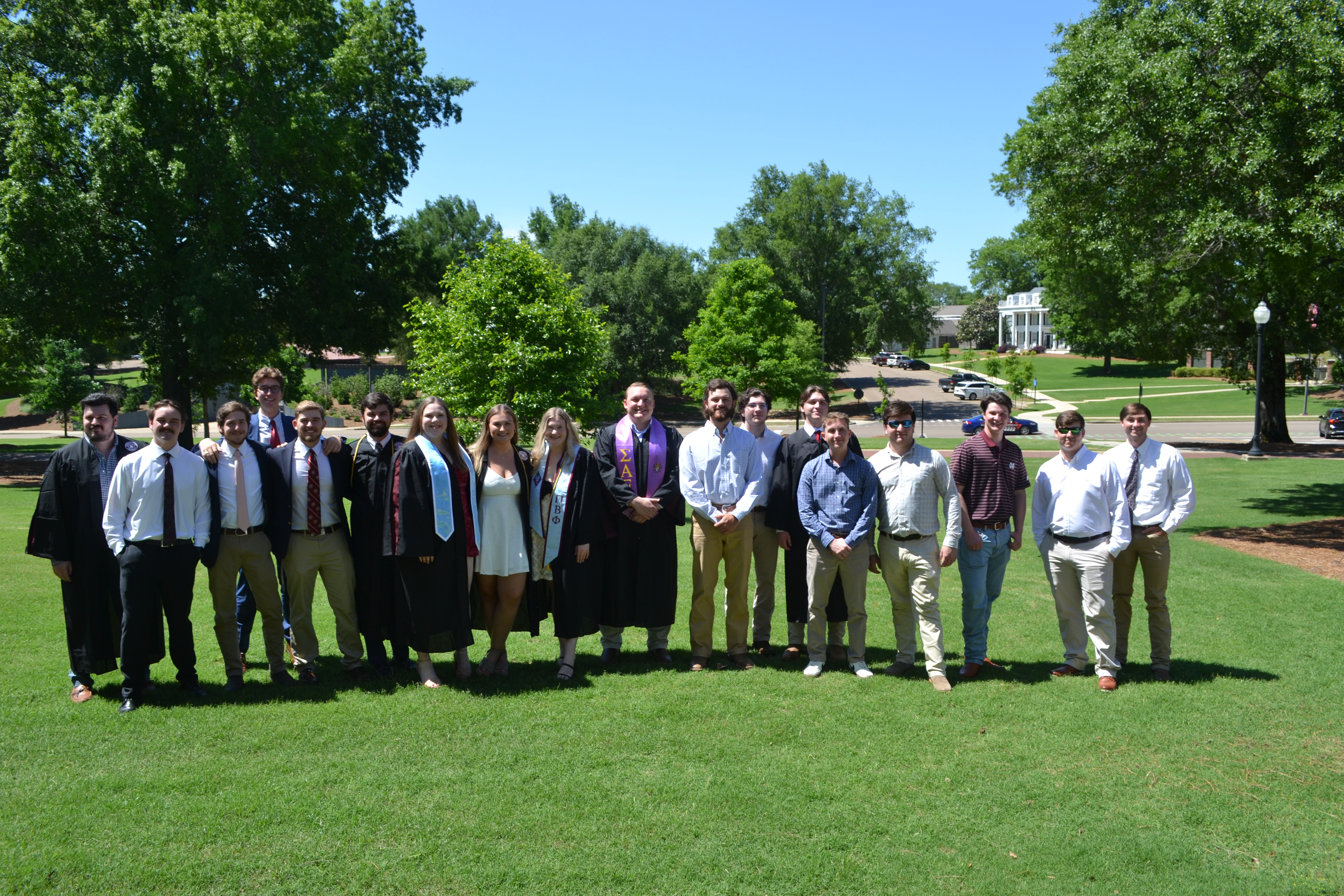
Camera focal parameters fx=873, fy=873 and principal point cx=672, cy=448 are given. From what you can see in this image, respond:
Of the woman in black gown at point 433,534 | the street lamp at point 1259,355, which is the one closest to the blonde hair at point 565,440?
the woman in black gown at point 433,534

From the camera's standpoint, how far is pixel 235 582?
6301mm

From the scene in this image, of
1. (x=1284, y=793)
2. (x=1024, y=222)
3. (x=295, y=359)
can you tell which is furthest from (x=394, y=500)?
(x=295, y=359)

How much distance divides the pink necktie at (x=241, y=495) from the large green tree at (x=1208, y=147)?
41.5 ft

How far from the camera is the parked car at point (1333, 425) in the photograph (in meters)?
32.8

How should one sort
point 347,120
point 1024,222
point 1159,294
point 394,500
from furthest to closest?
point 1024,222
point 347,120
point 1159,294
point 394,500

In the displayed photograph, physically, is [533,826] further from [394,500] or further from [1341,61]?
[1341,61]

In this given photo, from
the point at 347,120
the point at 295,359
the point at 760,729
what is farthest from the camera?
the point at 295,359

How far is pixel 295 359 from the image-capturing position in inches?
1564

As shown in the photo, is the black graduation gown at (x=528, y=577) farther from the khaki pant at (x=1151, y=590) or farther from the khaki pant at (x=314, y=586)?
the khaki pant at (x=1151, y=590)

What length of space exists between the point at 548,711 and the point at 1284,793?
4.33m

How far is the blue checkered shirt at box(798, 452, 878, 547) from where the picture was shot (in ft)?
21.4

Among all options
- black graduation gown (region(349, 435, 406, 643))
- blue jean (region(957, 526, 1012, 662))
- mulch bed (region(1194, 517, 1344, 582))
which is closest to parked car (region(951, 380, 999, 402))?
mulch bed (region(1194, 517, 1344, 582))

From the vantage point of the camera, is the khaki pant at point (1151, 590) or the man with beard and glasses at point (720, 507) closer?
the khaki pant at point (1151, 590)

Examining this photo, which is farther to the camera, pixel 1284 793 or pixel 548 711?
pixel 548 711
